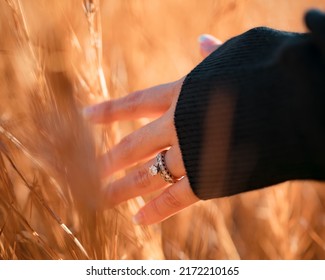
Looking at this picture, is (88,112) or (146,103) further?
(146,103)

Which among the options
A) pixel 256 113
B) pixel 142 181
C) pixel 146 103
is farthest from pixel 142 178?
pixel 256 113

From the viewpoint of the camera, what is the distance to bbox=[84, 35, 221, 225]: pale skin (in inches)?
38.4

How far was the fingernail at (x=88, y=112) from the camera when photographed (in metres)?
0.83

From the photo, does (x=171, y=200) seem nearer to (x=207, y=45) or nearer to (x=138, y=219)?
(x=138, y=219)

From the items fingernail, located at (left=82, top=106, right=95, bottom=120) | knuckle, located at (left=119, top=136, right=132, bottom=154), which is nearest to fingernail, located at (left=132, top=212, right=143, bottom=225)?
knuckle, located at (left=119, top=136, right=132, bottom=154)

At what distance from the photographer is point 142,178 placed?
1.05 metres

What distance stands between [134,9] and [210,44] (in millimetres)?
289

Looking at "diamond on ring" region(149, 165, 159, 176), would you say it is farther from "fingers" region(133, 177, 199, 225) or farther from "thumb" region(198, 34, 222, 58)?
"thumb" region(198, 34, 222, 58)

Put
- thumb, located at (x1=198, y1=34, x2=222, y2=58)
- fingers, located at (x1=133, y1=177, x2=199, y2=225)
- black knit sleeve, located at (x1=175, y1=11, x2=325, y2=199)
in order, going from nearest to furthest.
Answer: black knit sleeve, located at (x1=175, y1=11, x2=325, y2=199) → fingers, located at (x1=133, y1=177, x2=199, y2=225) → thumb, located at (x1=198, y1=34, x2=222, y2=58)

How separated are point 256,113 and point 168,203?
0.27 metres

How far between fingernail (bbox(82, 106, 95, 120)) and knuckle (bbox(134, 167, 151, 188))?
21 cm

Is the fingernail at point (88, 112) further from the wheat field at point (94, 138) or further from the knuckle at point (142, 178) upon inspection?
the knuckle at point (142, 178)

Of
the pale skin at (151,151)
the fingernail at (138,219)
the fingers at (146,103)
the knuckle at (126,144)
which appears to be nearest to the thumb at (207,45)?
the pale skin at (151,151)
